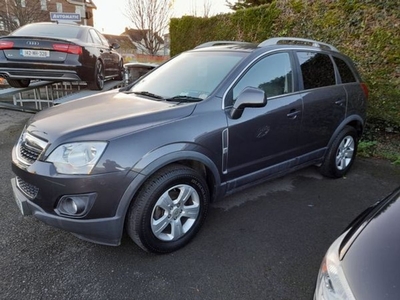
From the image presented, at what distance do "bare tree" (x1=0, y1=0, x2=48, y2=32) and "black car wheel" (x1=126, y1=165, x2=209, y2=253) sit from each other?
20575 mm

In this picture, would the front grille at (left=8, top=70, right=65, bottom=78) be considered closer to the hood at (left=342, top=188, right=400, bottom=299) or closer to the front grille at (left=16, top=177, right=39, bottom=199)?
the front grille at (left=16, top=177, right=39, bottom=199)

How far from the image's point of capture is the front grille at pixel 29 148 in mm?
2197

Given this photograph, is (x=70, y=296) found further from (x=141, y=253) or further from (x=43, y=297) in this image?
(x=141, y=253)

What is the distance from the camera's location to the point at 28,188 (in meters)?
2.23

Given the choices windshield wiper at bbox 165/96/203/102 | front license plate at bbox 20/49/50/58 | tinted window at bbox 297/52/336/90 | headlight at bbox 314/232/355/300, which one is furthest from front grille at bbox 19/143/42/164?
front license plate at bbox 20/49/50/58

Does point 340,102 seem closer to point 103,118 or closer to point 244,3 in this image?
point 103,118

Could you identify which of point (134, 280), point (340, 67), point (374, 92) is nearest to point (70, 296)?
point (134, 280)

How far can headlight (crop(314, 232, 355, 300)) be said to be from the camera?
1213mm

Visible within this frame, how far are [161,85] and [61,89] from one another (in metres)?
6.91

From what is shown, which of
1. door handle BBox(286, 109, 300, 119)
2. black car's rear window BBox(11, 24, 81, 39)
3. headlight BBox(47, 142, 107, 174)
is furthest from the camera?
black car's rear window BBox(11, 24, 81, 39)

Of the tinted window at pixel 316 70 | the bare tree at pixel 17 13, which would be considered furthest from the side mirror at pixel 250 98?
the bare tree at pixel 17 13

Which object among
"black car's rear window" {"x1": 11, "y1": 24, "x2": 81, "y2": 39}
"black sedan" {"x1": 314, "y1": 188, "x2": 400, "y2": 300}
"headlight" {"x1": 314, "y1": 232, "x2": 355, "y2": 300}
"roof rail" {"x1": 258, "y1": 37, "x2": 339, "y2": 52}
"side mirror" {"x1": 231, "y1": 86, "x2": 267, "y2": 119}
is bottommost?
"headlight" {"x1": 314, "y1": 232, "x2": 355, "y2": 300}

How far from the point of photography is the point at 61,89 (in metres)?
8.83

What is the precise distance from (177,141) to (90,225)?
863 millimetres
